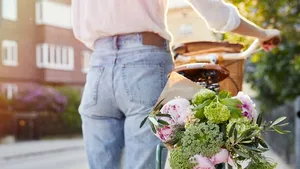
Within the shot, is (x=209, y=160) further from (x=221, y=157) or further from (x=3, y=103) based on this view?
(x=3, y=103)

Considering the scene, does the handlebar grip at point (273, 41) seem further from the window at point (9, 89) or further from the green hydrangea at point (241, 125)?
the window at point (9, 89)

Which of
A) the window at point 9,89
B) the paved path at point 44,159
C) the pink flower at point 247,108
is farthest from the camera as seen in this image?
the window at point 9,89

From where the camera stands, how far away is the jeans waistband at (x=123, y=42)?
7.84 ft

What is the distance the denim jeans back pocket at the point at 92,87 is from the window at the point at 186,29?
1.34 m

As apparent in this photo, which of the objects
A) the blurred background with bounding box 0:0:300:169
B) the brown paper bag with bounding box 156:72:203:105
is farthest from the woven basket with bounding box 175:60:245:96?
the blurred background with bounding box 0:0:300:169

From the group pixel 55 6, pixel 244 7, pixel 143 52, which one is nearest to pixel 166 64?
pixel 143 52

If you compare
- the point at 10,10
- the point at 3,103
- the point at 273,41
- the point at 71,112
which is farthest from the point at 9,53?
the point at 273,41

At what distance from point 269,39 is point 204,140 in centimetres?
113

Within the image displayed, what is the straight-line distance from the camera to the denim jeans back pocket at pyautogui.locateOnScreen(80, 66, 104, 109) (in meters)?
2.45

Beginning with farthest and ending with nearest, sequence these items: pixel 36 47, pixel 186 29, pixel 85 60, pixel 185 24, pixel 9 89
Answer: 1. pixel 85 60
2. pixel 36 47
3. pixel 9 89
4. pixel 186 29
5. pixel 185 24

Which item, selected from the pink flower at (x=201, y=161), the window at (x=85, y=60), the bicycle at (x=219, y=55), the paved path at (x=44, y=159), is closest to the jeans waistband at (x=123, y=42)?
the bicycle at (x=219, y=55)

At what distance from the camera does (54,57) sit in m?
30.7

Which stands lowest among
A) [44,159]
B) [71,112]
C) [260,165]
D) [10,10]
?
[44,159]

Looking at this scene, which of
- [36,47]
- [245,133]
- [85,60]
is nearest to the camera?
[245,133]
